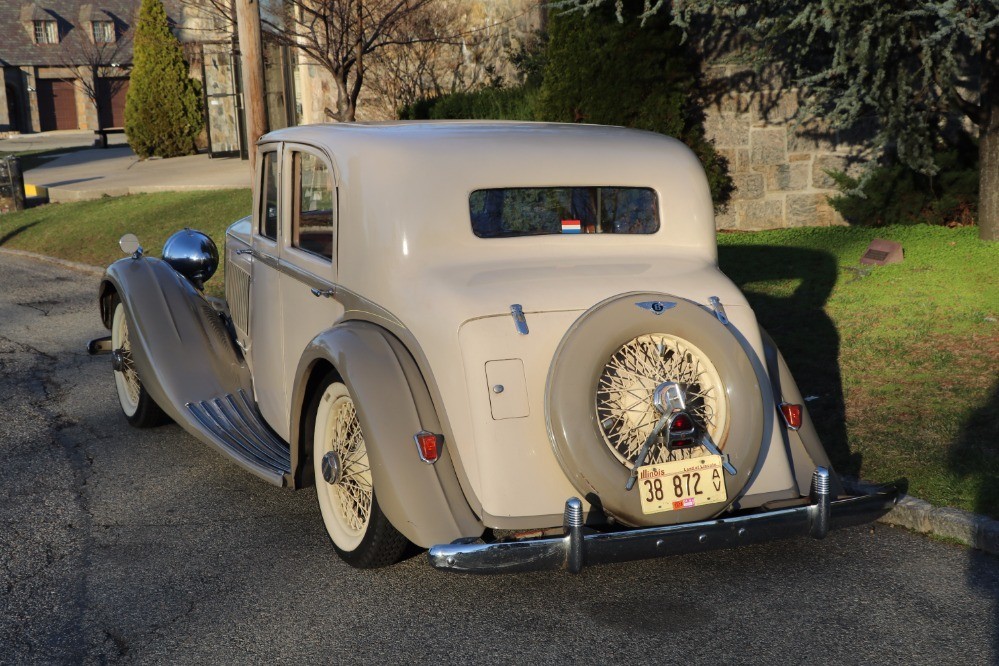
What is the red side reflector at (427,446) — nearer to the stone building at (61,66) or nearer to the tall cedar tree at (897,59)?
the tall cedar tree at (897,59)

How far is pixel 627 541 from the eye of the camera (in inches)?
140

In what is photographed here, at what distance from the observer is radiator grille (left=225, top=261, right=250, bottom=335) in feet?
18.4

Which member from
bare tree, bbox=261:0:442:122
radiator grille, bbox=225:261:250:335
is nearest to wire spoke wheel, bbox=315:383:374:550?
radiator grille, bbox=225:261:250:335

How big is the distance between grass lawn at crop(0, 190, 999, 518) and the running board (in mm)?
2618

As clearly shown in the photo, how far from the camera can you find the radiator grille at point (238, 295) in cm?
562

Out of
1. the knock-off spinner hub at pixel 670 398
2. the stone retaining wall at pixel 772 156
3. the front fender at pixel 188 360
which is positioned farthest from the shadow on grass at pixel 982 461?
the stone retaining wall at pixel 772 156

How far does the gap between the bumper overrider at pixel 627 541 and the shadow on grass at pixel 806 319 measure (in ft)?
4.09

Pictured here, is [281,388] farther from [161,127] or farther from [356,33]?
[161,127]

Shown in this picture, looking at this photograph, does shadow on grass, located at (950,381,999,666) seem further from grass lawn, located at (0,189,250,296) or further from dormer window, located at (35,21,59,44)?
dormer window, located at (35,21,59,44)

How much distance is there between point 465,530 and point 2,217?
16.7 metres

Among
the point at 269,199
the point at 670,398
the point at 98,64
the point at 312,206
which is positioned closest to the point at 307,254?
the point at 312,206

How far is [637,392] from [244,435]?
213 centimetres

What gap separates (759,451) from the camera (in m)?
3.84

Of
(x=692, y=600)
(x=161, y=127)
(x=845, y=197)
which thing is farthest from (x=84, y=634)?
(x=161, y=127)
